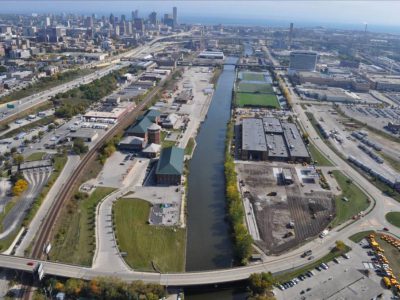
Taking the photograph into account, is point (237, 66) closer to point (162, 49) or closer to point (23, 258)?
point (162, 49)

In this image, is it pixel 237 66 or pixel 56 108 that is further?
pixel 237 66

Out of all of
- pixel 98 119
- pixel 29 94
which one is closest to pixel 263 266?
pixel 98 119

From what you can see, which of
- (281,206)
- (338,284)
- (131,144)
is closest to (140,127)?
(131,144)

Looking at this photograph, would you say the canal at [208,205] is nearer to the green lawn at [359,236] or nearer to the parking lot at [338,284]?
the parking lot at [338,284]

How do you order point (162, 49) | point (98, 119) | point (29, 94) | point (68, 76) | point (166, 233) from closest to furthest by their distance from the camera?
point (166, 233) → point (98, 119) → point (29, 94) → point (68, 76) → point (162, 49)

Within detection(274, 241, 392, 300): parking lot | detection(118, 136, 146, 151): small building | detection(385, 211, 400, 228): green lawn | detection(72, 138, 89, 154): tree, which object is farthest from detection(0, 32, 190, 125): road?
detection(385, 211, 400, 228): green lawn

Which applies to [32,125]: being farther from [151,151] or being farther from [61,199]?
[61,199]

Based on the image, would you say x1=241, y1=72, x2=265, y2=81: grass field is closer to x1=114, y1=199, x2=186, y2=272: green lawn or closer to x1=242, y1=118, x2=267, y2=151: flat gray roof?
x1=242, y1=118, x2=267, y2=151: flat gray roof
